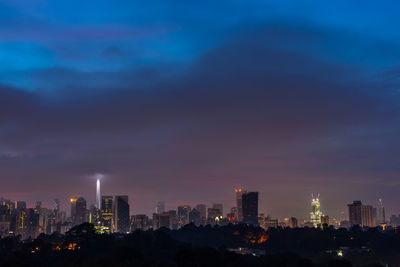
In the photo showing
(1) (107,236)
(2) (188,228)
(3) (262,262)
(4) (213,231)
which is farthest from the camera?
(2) (188,228)

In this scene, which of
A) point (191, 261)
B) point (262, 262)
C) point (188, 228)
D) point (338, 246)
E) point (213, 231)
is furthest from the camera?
point (188, 228)

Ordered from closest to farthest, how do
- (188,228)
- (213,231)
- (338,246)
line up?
(338,246) < (213,231) < (188,228)

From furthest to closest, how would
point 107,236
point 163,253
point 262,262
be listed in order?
point 107,236 → point 163,253 → point 262,262

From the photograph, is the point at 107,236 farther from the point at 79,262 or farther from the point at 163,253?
the point at 79,262

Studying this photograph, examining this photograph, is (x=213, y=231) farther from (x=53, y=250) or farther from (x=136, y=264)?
(x=136, y=264)

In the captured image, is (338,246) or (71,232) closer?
(71,232)

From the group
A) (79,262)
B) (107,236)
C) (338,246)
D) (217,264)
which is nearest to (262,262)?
(217,264)

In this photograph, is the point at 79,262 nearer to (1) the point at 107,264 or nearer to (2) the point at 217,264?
(1) the point at 107,264

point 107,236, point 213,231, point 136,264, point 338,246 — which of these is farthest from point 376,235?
point 136,264

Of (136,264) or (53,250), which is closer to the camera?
(136,264)
